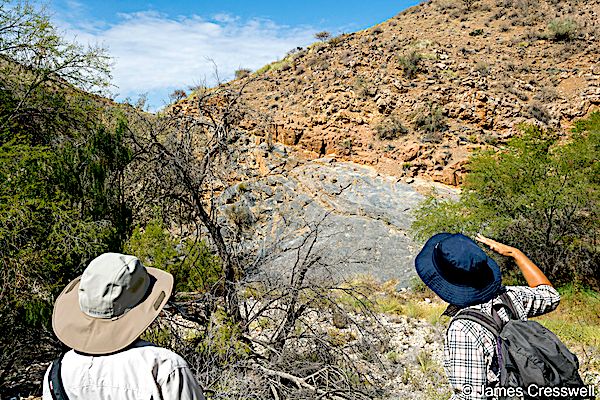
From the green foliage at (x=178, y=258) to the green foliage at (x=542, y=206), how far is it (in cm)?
761

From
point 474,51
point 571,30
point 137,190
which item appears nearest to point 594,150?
point 137,190

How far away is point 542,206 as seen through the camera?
1209 cm

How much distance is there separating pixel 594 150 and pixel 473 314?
12.8m

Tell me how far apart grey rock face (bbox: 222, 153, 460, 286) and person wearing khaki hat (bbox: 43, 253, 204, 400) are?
1187 centimetres

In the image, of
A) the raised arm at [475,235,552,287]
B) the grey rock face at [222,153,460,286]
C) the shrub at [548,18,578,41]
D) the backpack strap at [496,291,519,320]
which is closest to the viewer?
the backpack strap at [496,291,519,320]

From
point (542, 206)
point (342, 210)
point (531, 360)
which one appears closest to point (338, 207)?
point (342, 210)

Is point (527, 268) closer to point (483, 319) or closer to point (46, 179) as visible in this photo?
point (483, 319)

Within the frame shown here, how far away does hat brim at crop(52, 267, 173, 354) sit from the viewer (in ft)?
5.69

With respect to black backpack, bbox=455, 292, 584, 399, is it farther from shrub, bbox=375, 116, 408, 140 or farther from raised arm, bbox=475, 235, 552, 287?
shrub, bbox=375, 116, 408, 140

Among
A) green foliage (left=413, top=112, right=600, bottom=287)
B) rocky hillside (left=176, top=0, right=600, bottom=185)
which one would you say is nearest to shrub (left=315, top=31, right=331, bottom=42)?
rocky hillside (left=176, top=0, right=600, bottom=185)

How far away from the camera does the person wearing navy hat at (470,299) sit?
199cm

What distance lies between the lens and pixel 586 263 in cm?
1187

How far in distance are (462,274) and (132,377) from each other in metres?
1.42

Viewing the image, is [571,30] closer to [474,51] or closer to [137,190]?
[474,51]
